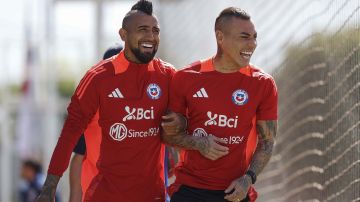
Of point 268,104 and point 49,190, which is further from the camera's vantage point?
point 49,190

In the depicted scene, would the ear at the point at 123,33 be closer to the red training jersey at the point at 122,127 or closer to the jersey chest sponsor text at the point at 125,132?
the red training jersey at the point at 122,127

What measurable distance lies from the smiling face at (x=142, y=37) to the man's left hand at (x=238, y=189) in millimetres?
1127

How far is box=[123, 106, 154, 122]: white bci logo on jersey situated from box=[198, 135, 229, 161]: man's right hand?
518mm

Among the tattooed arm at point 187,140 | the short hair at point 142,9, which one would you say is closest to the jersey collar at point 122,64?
the short hair at point 142,9

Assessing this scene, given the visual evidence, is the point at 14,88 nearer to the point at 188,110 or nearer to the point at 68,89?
the point at 68,89

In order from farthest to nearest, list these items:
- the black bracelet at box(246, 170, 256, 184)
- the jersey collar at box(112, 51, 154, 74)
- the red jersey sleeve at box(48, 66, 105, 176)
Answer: the jersey collar at box(112, 51, 154, 74), the red jersey sleeve at box(48, 66, 105, 176), the black bracelet at box(246, 170, 256, 184)

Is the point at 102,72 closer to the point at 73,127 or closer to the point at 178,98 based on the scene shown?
the point at 73,127

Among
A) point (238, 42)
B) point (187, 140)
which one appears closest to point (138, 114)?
point (187, 140)

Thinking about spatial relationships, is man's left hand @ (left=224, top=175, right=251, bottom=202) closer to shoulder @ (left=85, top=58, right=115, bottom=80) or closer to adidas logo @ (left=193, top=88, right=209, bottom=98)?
adidas logo @ (left=193, top=88, right=209, bottom=98)

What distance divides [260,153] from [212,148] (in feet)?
1.27

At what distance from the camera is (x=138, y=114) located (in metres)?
8.03

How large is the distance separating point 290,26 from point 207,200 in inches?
178

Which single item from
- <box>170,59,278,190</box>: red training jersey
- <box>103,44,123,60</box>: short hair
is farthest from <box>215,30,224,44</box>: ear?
<box>103,44,123,60</box>: short hair

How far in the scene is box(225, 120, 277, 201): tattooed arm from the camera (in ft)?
25.0
